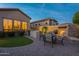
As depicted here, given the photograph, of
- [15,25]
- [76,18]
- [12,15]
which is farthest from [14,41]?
[76,18]

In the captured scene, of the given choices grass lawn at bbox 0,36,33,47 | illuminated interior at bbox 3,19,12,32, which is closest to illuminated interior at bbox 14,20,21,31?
illuminated interior at bbox 3,19,12,32

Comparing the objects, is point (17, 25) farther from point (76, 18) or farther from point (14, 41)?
point (76, 18)

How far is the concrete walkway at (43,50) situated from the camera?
6.61 m

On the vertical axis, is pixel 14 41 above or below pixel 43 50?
above

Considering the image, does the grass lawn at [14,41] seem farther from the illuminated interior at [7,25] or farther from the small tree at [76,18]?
the small tree at [76,18]

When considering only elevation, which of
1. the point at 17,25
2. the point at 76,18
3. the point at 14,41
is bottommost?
the point at 14,41

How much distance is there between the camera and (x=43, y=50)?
667cm

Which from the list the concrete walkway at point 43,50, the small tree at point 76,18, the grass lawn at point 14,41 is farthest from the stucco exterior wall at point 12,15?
the small tree at point 76,18

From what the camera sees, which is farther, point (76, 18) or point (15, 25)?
point (15, 25)

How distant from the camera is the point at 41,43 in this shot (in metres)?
6.72

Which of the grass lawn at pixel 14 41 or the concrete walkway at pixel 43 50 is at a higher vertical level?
the grass lawn at pixel 14 41

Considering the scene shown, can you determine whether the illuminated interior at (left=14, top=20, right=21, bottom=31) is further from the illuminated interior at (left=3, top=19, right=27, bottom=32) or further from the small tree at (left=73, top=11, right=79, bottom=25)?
the small tree at (left=73, top=11, right=79, bottom=25)

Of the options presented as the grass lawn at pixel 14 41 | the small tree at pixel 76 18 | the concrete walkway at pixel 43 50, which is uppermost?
the small tree at pixel 76 18

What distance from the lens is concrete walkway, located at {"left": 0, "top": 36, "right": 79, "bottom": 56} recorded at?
6.61m
